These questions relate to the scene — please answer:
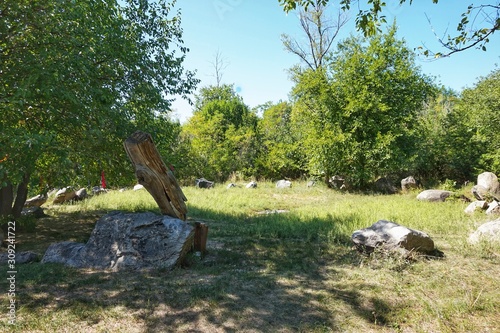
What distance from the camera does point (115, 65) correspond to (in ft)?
27.5

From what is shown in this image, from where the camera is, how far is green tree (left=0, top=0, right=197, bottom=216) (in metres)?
5.96

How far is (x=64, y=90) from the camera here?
20.7ft

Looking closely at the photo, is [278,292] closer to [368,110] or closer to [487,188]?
[487,188]

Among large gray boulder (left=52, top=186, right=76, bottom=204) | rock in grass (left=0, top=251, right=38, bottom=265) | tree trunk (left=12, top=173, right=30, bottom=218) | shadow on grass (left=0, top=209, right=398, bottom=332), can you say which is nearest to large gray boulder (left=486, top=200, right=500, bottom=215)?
shadow on grass (left=0, top=209, right=398, bottom=332)

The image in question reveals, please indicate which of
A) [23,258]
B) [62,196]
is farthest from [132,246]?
[62,196]

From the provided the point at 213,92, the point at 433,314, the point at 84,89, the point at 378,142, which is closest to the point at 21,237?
the point at 84,89

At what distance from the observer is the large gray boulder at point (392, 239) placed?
5.87 m

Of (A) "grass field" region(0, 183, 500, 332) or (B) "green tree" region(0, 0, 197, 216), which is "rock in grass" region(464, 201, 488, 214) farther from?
(B) "green tree" region(0, 0, 197, 216)

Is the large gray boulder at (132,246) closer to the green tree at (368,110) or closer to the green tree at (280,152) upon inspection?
the green tree at (368,110)

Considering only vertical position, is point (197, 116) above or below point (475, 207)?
above

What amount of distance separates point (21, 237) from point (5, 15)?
5075 millimetres

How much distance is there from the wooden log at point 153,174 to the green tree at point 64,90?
86 centimetres

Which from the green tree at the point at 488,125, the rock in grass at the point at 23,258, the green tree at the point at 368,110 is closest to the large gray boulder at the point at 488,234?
the rock in grass at the point at 23,258

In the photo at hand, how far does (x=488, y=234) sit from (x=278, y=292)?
4790mm
